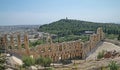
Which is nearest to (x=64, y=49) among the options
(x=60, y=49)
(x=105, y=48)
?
(x=60, y=49)

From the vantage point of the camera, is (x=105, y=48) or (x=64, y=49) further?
(x=64, y=49)

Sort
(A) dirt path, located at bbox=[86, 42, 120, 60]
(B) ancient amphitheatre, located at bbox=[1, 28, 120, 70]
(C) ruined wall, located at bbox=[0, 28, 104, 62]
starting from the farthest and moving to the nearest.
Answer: (C) ruined wall, located at bbox=[0, 28, 104, 62] < (B) ancient amphitheatre, located at bbox=[1, 28, 120, 70] < (A) dirt path, located at bbox=[86, 42, 120, 60]

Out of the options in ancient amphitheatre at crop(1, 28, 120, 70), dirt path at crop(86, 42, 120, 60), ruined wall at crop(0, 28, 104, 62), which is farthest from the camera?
ruined wall at crop(0, 28, 104, 62)

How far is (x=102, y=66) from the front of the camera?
32188mm

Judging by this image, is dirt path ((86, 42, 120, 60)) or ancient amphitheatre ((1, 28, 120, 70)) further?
ancient amphitheatre ((1, 28, 120, 70))

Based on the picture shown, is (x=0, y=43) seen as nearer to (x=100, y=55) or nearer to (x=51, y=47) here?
(x=51, y=47)

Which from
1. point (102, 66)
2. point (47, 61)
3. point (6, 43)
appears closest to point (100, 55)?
point (47, 61)

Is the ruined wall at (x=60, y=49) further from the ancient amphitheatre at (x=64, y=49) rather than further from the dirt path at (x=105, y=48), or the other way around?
the dirt path at (x=105, y=48)

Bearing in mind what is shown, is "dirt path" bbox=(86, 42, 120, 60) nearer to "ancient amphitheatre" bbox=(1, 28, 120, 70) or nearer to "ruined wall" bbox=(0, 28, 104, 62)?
"ancient amphitheatre" bbox=(1, 28, 120, 70)

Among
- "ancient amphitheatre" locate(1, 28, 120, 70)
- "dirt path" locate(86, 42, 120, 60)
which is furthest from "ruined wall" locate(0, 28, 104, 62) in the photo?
"dirt path" locate(86, 42, 120, 60)

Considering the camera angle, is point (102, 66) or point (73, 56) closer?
point (102, 66)

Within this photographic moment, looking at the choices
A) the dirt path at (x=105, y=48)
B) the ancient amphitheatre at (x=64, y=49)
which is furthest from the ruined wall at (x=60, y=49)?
the dirt path at (x=105, y=48)

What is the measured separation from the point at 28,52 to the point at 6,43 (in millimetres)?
8795

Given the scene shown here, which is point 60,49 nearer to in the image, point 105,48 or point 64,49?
point 64,49
